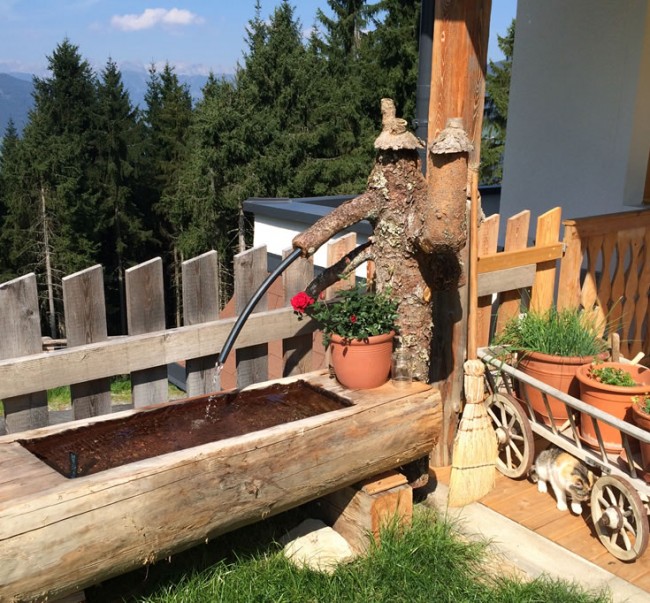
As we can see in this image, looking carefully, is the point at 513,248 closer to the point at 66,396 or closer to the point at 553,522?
the point at 553,522

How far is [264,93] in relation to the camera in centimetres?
2633

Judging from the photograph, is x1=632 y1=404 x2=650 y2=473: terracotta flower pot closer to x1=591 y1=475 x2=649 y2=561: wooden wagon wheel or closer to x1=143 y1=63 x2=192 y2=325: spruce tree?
x1=591 y1=475 x2=649 y2=561: wooden wagon wheel

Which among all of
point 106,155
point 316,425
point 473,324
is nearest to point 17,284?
point 316,425

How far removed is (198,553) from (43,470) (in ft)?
3.00

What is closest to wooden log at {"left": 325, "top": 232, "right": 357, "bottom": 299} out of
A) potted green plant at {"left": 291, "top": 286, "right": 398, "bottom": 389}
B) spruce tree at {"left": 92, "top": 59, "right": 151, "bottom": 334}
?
potted green plant at {"left": 291, "top": 286, "right": 398, "bottom": 389}

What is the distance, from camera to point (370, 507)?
9.53ft

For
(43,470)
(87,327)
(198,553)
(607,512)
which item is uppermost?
(87,327)

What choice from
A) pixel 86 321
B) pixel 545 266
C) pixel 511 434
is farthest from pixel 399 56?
pixel 86 321

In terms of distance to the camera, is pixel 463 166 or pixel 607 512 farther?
pixel 607 512

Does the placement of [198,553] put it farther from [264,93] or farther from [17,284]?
[264,93]

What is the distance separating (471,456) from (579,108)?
3.59m

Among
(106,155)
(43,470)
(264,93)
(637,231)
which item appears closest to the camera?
(43,470)

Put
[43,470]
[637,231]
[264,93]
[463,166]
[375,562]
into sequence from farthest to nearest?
[264,93] < [637,231] < [375,562] < [463,166] < [43,470]

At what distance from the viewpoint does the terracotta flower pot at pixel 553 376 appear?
342cm
